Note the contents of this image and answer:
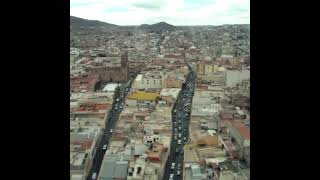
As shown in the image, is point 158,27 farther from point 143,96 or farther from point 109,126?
point 143,96

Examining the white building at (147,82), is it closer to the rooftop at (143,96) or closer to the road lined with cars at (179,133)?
the rooftop at (143,96)

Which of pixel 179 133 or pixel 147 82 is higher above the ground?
pixel 147 82

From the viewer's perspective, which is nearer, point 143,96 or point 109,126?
point 109,126

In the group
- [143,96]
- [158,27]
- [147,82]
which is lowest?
[143,96]

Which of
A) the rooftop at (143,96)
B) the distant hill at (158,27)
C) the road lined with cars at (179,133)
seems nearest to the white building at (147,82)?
the rooftop at (143,96)

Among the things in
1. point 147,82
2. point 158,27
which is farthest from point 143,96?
point 158,27
